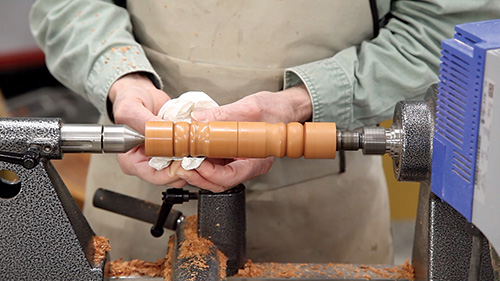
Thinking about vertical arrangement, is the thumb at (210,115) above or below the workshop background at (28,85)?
above

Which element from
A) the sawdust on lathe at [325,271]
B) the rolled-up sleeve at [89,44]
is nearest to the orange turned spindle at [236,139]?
the sawdust on lathe at [325,271]

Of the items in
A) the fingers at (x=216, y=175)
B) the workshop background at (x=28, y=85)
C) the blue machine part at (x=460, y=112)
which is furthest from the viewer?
the workshop background at (x=28, y=85)

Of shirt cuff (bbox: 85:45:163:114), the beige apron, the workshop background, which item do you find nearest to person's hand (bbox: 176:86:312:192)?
the beige apron

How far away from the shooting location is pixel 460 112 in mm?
710

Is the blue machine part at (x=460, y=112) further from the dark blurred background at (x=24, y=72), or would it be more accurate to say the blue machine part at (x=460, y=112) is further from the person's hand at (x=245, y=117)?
the dark blurred background at (x=24, y=72)

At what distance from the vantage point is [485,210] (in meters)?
0.67

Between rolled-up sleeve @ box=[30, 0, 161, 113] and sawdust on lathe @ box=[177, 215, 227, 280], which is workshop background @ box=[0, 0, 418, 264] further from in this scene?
sawdust on lathe @ box=[177, 215, 227, 280]

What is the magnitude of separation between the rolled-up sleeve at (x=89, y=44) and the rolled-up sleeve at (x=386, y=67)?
0.28 metres

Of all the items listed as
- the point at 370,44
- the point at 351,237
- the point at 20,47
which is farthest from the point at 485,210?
the point at 20,47

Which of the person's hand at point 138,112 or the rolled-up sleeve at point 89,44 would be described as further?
the rolled-up sleeve at point 89,44

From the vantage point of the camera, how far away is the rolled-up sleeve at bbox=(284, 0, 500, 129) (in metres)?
1.05

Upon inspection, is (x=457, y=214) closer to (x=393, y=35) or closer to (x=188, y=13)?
(x=393, y=35)

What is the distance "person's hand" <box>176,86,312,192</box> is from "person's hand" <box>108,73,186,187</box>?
0.05m

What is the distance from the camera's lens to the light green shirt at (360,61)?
105cm
